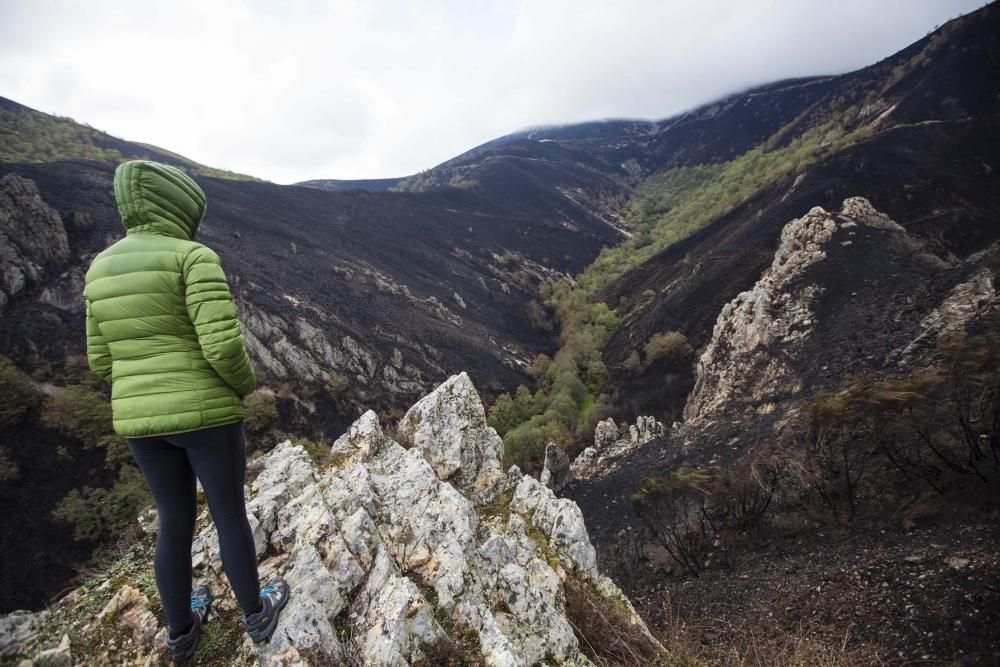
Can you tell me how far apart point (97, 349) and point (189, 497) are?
0.97 meters

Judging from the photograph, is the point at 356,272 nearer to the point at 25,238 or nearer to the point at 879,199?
the point at 25,238

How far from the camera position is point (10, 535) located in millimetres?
11672

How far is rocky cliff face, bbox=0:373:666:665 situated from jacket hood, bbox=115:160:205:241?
2.55 m

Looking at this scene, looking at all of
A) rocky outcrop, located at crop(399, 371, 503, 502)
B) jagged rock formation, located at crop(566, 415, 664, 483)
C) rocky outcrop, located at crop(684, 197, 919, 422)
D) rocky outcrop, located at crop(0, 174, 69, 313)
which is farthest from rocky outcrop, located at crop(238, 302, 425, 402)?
rocky outcrop, located at crop(399, 371, 503, 502)

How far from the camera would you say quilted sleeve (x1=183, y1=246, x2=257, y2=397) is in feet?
6.88

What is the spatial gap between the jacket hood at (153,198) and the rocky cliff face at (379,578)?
8.35 ft

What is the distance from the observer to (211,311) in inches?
→ 83.0

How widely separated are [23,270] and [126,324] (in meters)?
25.4

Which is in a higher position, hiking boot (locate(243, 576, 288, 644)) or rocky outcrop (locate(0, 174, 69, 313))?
rocky outcrop (locate(0, 174, 69, 313))

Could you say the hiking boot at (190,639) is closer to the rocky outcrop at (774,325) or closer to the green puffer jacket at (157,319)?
the green puffer jacket at (157,319)

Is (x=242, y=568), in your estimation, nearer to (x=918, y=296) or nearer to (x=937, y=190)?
(x=918, y=296)

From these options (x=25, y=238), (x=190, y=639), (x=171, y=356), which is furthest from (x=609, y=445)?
(x=25, y=238)

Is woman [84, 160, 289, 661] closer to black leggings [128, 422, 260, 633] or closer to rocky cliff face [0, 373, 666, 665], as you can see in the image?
black leggings [128, 422, 260, 633]

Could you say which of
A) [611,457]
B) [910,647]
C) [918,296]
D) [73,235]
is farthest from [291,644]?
[73,235]
